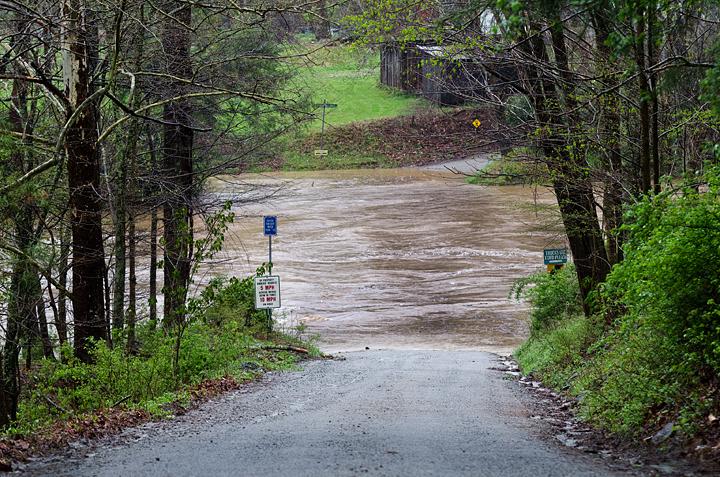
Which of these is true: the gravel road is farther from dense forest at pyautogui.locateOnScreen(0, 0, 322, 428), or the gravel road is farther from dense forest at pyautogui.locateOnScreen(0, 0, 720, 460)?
dense forest at pyautogui.locateOnScreen(0, 0, 322, 428)

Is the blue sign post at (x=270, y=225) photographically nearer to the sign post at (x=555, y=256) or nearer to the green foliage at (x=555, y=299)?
the green foliage at (x=555, y=299)

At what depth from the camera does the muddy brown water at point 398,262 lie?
1897 cm

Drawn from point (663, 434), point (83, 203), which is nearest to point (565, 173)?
point (663, 434)

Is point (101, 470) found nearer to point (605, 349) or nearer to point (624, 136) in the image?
point (605, 349)

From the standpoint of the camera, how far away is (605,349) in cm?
959

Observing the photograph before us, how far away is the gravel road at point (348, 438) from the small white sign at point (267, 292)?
4.77 metres

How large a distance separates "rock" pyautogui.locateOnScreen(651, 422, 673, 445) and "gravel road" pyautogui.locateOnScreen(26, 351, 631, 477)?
1.82 ft

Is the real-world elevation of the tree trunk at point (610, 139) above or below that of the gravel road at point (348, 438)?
above

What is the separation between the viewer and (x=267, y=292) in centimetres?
A: 1527

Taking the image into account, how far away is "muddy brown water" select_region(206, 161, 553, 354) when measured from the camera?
19.0 m

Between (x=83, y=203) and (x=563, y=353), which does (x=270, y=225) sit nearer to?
(x=83, y=203)

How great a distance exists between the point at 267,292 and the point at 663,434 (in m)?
10.6

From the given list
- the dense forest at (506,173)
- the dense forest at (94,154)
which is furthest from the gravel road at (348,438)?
the dense forest at (94,154)

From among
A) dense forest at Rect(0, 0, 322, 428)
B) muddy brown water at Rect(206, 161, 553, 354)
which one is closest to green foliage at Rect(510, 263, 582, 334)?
muddy brown water at Rect(206, 161, 553, 354)
